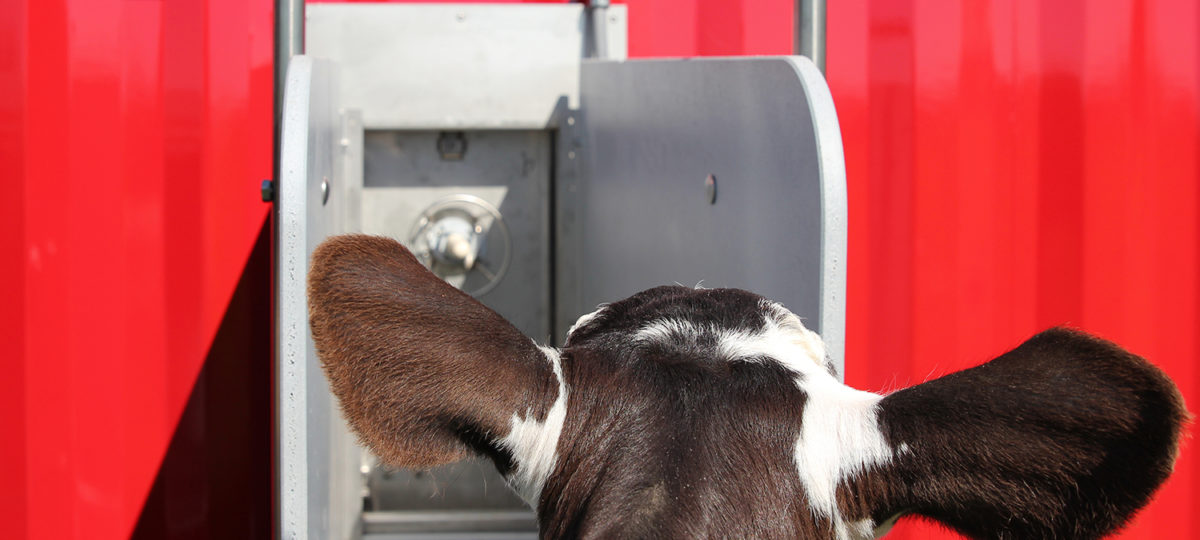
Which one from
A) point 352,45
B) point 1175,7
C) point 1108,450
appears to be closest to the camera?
point 1108,450

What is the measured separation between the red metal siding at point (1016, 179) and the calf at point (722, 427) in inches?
71.6

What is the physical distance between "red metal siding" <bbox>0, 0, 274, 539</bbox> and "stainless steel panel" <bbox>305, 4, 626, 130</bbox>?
29 cm

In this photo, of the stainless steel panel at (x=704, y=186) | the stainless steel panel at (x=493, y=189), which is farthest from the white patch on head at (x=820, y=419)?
the stainless steel panel at (x=493, y=189)

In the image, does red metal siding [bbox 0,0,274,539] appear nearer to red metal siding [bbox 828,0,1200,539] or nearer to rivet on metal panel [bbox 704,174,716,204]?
rivet on metal panel [bbox 704,174,716,204]

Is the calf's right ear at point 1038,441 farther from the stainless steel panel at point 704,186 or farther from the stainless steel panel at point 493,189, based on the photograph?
the stainless steel panel at point 493,189

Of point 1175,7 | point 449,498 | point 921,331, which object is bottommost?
point 449,498

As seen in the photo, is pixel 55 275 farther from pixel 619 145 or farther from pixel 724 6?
pixel 724 6

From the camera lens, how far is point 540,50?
2.60 meters

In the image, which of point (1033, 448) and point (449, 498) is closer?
point (1033, 448)

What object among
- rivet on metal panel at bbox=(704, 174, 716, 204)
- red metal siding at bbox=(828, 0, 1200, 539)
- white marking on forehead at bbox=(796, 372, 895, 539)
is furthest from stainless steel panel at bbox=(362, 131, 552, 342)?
white marking on forehead at bbox=(796, 372, 895, 539)

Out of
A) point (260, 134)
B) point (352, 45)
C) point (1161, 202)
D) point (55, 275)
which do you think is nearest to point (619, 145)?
point (352, 45)

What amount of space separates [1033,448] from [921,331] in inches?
78.6

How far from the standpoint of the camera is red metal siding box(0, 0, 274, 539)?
2330mm

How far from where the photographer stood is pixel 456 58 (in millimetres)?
2578
